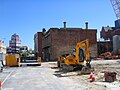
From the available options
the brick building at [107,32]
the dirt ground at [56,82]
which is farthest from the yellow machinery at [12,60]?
the brick building at [107,32]

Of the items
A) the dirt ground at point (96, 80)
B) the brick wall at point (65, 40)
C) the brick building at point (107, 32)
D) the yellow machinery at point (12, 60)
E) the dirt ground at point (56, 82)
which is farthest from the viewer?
the brick building at point (107, 32)

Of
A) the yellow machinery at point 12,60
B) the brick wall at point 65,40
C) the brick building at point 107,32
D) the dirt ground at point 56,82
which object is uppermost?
the brick building at point 107,32

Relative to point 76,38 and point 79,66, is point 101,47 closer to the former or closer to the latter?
point 76,38

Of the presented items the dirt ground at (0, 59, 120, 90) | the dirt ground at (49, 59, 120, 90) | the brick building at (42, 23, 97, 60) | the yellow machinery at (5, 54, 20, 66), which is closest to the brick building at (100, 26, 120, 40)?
the brick building at (42, 23, 97, 60)

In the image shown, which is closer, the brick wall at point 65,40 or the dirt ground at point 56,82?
the dirt ground at point 56,82

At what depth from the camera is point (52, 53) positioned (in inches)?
3167

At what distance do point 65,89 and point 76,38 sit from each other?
213ft

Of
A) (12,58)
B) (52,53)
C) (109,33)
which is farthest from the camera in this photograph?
(109,33)

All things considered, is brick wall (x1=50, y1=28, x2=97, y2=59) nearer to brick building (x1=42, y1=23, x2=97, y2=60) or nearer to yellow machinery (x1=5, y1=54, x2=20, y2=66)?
brick building (x1=42, y1=23, x2=97, y2=60)

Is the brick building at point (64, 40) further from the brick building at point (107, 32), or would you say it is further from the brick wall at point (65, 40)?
the brick building at point (107, 32)

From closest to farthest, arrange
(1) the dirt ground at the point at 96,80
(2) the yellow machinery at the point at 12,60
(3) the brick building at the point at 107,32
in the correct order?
(1) the dirt ground at the point at 96,80, (2) the yellow machinery at the point at 12,60, (3) the brick building at the point at 107,32

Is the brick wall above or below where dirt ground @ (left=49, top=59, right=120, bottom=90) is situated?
above

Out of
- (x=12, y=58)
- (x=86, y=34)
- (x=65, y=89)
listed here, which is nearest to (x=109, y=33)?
(x=86, y=34)

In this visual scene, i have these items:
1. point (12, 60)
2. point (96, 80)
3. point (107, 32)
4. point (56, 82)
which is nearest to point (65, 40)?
point (12, 60)
